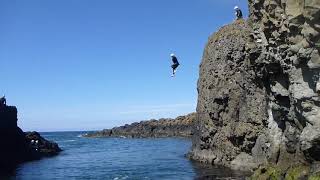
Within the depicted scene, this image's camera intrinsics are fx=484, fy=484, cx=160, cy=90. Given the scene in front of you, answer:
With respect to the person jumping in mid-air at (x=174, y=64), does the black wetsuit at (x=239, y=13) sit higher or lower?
higher

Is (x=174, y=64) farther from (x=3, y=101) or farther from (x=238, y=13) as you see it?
(x=3, y=101)

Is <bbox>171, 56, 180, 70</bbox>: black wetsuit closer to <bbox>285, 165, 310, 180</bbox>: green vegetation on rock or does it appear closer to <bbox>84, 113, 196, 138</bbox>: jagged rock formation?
<bbox>285, 165, 310, 180</bbox>: green vegetation on rock

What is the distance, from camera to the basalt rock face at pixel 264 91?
90.2ft

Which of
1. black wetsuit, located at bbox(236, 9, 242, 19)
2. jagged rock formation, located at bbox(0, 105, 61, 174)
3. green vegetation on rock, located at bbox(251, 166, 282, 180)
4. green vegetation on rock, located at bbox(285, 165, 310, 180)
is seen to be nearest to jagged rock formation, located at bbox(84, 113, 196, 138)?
jagged rock formation, located at bbox(0, 105, 61, 174)

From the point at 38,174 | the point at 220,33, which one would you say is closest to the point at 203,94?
the point at 220,33

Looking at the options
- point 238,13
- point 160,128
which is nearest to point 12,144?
point 238,13

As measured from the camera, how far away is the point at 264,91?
4088 cm

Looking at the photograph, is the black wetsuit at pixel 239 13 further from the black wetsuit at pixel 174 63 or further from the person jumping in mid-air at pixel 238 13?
the black wetsuit at pixel 174 63

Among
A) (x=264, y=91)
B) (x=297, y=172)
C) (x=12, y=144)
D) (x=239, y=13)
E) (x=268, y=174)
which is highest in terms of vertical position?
(x=239, y=13)

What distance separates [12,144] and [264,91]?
46.5m

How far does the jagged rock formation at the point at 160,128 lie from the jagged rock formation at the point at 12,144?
5312cm

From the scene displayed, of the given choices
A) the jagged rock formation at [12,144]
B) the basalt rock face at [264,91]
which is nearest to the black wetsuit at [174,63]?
the basalt rock face at [264,91]

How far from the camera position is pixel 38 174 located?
5562 cm

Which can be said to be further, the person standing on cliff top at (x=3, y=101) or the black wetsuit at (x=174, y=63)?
the person standing on cliff top at (x=3, y=101)
